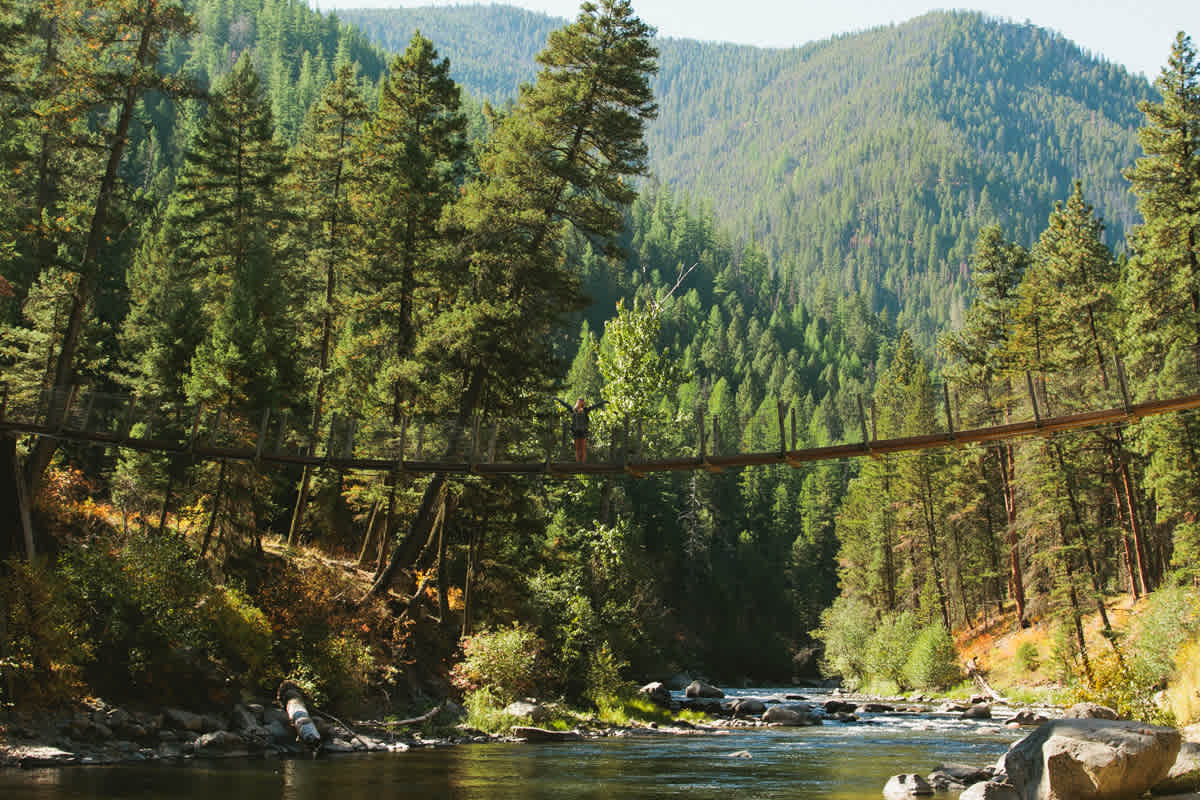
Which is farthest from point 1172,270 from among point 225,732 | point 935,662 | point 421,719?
point 225,732

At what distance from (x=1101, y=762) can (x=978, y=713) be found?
21.0 m

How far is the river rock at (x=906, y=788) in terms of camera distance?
47.5 feet

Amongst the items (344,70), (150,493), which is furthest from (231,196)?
(150,493)

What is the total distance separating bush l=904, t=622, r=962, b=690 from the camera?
4009 centimetres

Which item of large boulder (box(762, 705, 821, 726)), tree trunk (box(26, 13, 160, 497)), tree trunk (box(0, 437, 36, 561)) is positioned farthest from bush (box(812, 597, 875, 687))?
tree trunk (box(0, 437, 36, 561))

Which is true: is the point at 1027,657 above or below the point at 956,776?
below

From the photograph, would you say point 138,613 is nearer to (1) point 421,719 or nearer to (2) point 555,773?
(1) point 421,719

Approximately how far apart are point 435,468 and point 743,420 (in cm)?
8095

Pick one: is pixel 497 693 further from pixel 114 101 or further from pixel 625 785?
pixel 114 101

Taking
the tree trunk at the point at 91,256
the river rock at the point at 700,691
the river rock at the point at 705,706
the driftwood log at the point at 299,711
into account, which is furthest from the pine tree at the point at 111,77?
the river rock at the point at 700,691

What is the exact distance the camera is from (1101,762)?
11742mm

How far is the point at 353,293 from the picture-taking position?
27.6 meters

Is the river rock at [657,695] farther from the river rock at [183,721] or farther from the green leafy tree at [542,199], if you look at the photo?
the river rock at [183,721]

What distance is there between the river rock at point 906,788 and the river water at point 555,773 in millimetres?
257
